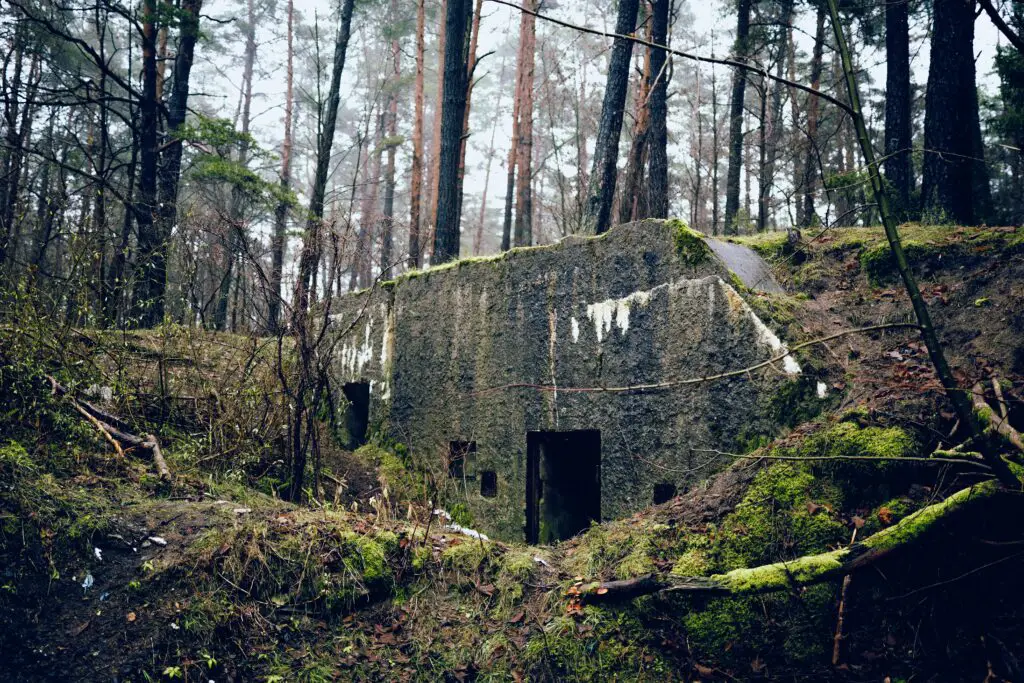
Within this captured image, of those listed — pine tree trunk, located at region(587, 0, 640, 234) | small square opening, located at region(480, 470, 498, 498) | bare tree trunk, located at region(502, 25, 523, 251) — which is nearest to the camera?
small square opening, located at region(480, 470, 498, 498)

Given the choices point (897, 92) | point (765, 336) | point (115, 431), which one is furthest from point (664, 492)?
point (897, 92)

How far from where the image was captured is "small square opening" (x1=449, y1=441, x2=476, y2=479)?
611 centimetres

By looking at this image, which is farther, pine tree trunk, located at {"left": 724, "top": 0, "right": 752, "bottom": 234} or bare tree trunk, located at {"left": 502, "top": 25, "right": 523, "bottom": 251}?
bare tree trunk, located at {"left": 502, "top": 25, "right": 523, "bottom": 251}

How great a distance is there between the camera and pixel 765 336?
4258 millimetres

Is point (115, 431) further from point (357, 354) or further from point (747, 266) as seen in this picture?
point (747, 266)

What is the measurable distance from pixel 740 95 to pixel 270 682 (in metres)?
13.1

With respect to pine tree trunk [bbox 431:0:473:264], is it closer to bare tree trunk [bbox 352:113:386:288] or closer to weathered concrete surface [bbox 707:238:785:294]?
bare tree trunk [bbox 352:113:386:288]

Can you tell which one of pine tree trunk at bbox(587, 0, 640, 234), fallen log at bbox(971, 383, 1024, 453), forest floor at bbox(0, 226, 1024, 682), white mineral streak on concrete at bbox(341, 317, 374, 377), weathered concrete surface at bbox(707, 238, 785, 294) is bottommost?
forest floor at bbox(0, 226, 1024, 682)

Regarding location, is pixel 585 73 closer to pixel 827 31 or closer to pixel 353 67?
pixel 827 31

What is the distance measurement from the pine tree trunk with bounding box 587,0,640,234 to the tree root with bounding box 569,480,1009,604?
477cm

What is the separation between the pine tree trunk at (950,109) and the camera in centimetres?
685

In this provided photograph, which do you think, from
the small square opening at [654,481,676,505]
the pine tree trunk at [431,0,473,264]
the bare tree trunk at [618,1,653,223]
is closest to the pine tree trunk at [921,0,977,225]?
the bare tree trunk at [618,1,653,223]

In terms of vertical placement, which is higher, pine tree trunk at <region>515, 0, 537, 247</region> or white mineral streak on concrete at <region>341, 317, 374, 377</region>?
pine tree trunk at <region>515, 0, 537, 247</region>

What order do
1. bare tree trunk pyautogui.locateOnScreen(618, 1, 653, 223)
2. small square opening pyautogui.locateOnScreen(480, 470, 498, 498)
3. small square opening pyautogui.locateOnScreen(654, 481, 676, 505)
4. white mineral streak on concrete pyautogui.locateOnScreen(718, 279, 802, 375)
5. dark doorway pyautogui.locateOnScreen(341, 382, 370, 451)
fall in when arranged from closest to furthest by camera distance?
1. white mineral streak on concrete pyautogui.locateOnScreen(718, 279, 802, 375)
2. small square opening pyautogui.locateOnScreen(654, 481, 676, 505)
3. small square opening pyautogui.locateOnScreen(480, 470, 498, 498)
4. dark doorway pyautogui.locateOnScreen(341, 382, 370, 451)
5. bare tree trunk pyautogui.locateOnScreen(618, 1, 653, 223)
